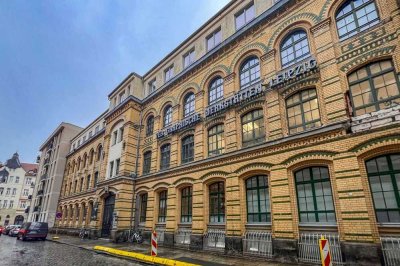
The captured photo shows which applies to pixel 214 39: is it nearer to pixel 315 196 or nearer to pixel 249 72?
pixel 249 72

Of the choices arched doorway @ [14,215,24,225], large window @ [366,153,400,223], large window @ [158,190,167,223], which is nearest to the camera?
large window @ [366,153,400,223]

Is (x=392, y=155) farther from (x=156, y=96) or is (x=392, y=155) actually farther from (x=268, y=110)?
(x=156, y=96)

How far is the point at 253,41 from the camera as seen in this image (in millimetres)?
14352

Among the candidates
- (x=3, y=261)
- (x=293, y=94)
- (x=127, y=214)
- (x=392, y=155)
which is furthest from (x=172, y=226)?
(x=392, y=155)

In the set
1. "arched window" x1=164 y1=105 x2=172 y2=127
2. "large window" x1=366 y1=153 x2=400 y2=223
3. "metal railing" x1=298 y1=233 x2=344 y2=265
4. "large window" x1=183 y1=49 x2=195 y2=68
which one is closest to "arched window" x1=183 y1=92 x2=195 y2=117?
"arched window" x1=164 y1=105 x2=172 y2=127

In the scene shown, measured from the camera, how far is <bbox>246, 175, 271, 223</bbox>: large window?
37.6 feet

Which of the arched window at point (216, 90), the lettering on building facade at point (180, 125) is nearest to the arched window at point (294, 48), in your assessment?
the arched window at point (216, 90)

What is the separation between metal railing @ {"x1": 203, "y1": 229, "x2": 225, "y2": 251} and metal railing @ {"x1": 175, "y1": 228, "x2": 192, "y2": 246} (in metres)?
1.57

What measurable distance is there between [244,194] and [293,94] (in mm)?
5751

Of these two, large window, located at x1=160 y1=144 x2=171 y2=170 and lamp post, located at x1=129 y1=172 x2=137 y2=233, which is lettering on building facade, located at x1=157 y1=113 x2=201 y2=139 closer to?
large window, located at x1=160 y1=144 x2=171 y2=170

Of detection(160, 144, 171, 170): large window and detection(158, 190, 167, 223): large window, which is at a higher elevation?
detection(160, 144, 171, 170): large window

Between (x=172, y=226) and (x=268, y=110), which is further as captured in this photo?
(x=172, y=226)

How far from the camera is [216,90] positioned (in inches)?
635

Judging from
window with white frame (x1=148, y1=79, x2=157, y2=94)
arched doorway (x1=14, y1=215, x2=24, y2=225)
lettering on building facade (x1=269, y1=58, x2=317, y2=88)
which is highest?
window with white frame (x1=148, y1=79, x2=157, y2=94)
